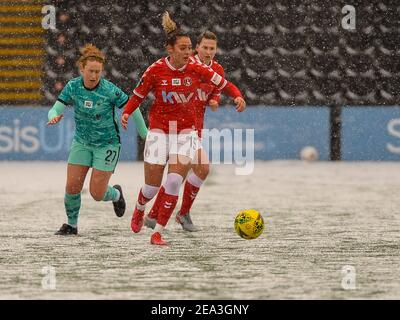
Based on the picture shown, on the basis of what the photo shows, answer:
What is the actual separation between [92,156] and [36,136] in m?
7.26

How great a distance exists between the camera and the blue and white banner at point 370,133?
16312 millimetres

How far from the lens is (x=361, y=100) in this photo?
675 inches

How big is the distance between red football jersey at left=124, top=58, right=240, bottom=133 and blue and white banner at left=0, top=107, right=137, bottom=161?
7.32 meters

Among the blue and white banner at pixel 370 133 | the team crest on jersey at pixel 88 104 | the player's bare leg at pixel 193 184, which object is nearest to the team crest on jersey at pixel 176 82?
the team crest on jersey at pixel 88 104

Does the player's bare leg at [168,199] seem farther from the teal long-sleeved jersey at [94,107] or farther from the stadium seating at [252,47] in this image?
the stadium seating at [252,47]

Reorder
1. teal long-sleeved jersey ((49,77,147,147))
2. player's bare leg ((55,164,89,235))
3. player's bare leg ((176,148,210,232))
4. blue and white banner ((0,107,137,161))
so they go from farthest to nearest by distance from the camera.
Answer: blue and white banner ((0,107,137,161)) → player's bare leg ((176,148,210,232)) → player's bare leg ((55,164,89,235)) → teal long-sleeved jersey ((49,77,147,147))

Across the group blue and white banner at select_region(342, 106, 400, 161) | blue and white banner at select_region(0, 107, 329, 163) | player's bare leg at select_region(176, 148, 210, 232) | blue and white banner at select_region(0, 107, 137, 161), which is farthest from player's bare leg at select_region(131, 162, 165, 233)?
blue and white banner at select_region(342, 106, 400, 161)

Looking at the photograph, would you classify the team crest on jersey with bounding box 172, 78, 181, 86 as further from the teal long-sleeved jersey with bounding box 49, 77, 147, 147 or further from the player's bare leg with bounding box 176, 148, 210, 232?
the player's bare leg with bounding box 176, 148, 210, 232

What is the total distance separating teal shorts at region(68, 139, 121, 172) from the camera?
9.12 m

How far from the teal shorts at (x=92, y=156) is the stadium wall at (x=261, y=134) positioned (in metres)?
6.90

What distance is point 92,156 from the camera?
9.19 metres

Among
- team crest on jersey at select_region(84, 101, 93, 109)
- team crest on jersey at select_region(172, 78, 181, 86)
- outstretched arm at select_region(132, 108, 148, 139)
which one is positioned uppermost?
team crest on jersey at select_region(172, 78, 181, 86)

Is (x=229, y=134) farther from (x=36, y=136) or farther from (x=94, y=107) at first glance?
(x=94, y=107)

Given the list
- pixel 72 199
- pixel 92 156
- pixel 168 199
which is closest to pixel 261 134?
pixel 92 156
